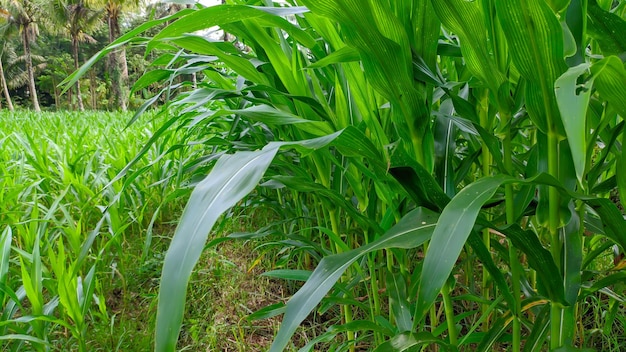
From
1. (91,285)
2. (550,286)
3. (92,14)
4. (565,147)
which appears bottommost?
(91,285)

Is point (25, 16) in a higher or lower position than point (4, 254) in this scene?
higher

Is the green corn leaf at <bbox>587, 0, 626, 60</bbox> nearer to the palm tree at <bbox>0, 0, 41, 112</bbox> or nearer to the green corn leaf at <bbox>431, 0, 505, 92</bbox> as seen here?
the green corn leaf at <bbox>431, 0, 505, 92</bbox>

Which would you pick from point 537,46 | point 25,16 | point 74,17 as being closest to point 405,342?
point 537,46

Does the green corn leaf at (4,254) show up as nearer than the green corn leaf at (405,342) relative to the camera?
No

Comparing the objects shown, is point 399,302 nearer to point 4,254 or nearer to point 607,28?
point 607,28

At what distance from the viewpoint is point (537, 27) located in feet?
1.20

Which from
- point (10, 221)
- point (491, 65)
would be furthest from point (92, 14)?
point (491, 65)

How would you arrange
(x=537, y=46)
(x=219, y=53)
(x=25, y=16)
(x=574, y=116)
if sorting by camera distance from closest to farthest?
(x=574, y=116), (x=537, y=46), (x=219, y=53), (x=25, y=16)

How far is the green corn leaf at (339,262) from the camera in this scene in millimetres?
394

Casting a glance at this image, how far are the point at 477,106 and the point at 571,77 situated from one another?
39 centimetres

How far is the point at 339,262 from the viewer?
0.44 meters

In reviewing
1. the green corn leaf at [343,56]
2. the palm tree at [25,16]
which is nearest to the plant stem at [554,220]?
the green corn leaf at [343,56]

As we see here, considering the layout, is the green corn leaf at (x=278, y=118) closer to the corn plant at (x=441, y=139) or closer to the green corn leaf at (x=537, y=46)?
the corn plant at (x=441, y=139)

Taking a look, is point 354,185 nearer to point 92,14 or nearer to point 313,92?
point 313,92
